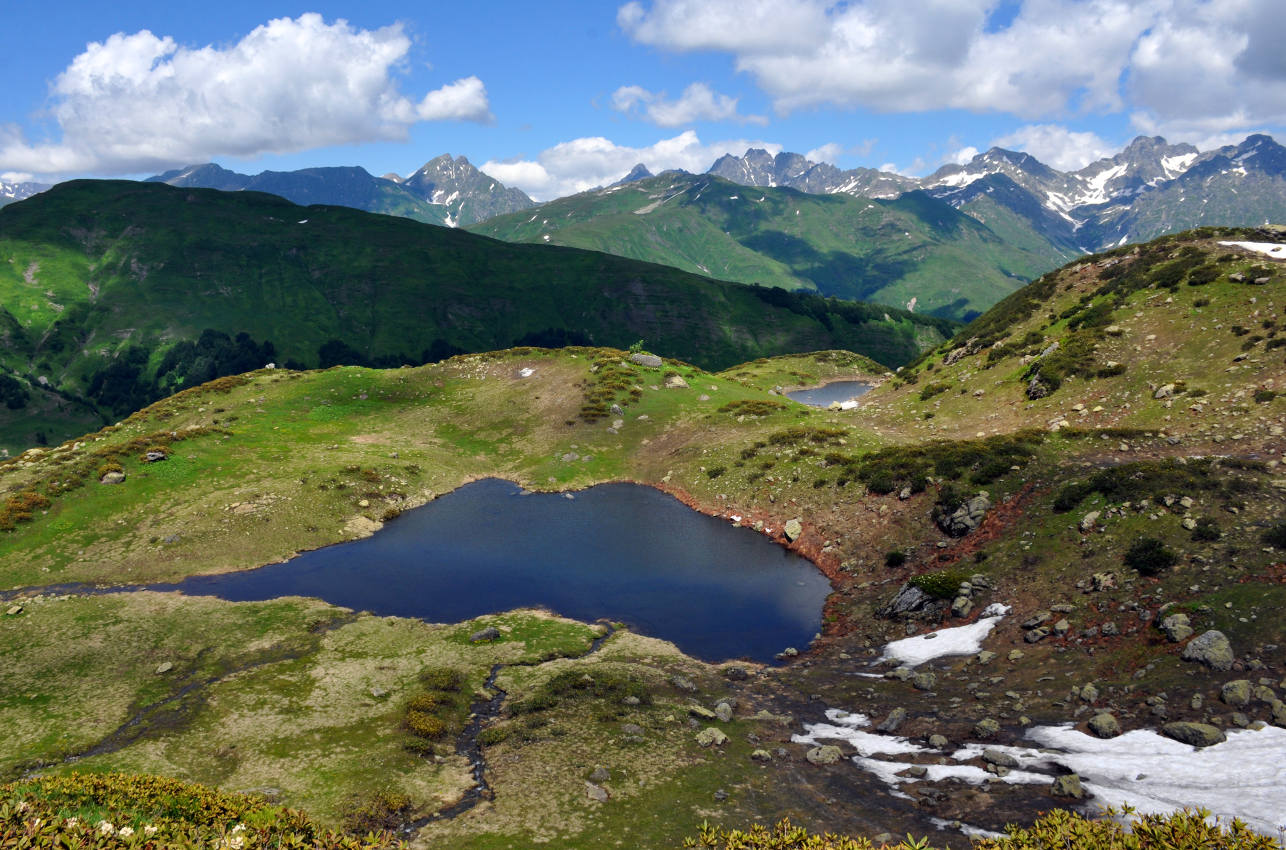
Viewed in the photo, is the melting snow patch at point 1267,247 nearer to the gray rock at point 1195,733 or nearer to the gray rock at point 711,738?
the gray rock at point 1195,733

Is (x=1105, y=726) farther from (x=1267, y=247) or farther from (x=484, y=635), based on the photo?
(x=1267, y=247)

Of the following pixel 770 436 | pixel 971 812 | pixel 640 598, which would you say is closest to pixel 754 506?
pixel 770 436

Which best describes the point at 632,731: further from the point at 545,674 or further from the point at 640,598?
the point at 640,598

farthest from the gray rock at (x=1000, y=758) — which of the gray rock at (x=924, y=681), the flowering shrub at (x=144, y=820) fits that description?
the flowering shrub at (x=144, y=820)

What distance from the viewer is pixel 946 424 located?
290ft

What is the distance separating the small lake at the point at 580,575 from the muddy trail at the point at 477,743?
817cm

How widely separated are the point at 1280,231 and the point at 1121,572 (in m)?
94.0

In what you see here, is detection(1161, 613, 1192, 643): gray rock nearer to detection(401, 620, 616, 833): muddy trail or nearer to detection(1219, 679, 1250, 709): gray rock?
→ detection(1219, 679, 1250, 709): gray rock

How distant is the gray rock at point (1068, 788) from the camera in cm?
2232

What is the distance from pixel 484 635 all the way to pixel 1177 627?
39.8 m

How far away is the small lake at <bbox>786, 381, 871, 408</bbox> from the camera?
159 metres

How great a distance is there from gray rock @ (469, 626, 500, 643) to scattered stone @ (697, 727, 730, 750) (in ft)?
60.0

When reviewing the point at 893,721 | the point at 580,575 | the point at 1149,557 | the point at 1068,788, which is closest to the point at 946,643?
the point at 893,721

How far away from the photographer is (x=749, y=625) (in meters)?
48.1
